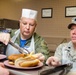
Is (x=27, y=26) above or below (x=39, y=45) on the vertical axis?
above

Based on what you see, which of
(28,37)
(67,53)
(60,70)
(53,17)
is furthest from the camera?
(53,17)

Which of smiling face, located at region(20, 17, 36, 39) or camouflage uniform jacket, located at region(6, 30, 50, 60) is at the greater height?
smiling face, located at region(20, 17, 36, 39)

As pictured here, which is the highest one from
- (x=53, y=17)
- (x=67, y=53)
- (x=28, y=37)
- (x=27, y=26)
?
(x=53, y=17)

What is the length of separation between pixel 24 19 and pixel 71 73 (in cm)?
89

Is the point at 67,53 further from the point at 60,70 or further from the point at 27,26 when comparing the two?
the point at 60,70

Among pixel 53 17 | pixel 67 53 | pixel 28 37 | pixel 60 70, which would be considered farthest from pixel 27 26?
pixel 53 17

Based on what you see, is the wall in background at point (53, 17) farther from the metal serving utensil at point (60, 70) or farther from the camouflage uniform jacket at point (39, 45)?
the metal serving utensil at point (60, 70)

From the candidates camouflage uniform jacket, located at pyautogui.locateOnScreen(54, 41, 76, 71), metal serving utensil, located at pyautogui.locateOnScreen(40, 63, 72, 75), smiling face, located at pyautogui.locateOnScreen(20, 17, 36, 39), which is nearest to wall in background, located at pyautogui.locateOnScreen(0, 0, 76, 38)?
camouflage uniform jacket, located at pyautogui.locateOnScreen(54, 41, 76, 71)

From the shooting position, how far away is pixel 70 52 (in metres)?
1.60

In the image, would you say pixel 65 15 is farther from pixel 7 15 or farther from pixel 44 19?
pixel 7 15

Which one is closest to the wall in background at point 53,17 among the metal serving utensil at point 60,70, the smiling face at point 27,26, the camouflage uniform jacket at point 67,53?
the camouflage uniform jacket at point 67,53

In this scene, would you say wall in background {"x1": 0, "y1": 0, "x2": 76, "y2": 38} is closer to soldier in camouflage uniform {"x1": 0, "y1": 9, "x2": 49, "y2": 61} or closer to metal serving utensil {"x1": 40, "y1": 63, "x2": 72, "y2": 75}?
soldier in camouflage uniform {"x1": 0, "y1": 9, "x2": 49, "y2": 61}

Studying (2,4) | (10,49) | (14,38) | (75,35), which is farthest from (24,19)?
(2,4)

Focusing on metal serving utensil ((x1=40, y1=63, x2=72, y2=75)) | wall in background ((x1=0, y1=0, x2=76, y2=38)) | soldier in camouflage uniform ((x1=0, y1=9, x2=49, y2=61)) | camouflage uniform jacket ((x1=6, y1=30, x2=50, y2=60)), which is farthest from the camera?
wall in background ((x1=0, y1=0, x2=76, y2=38))
